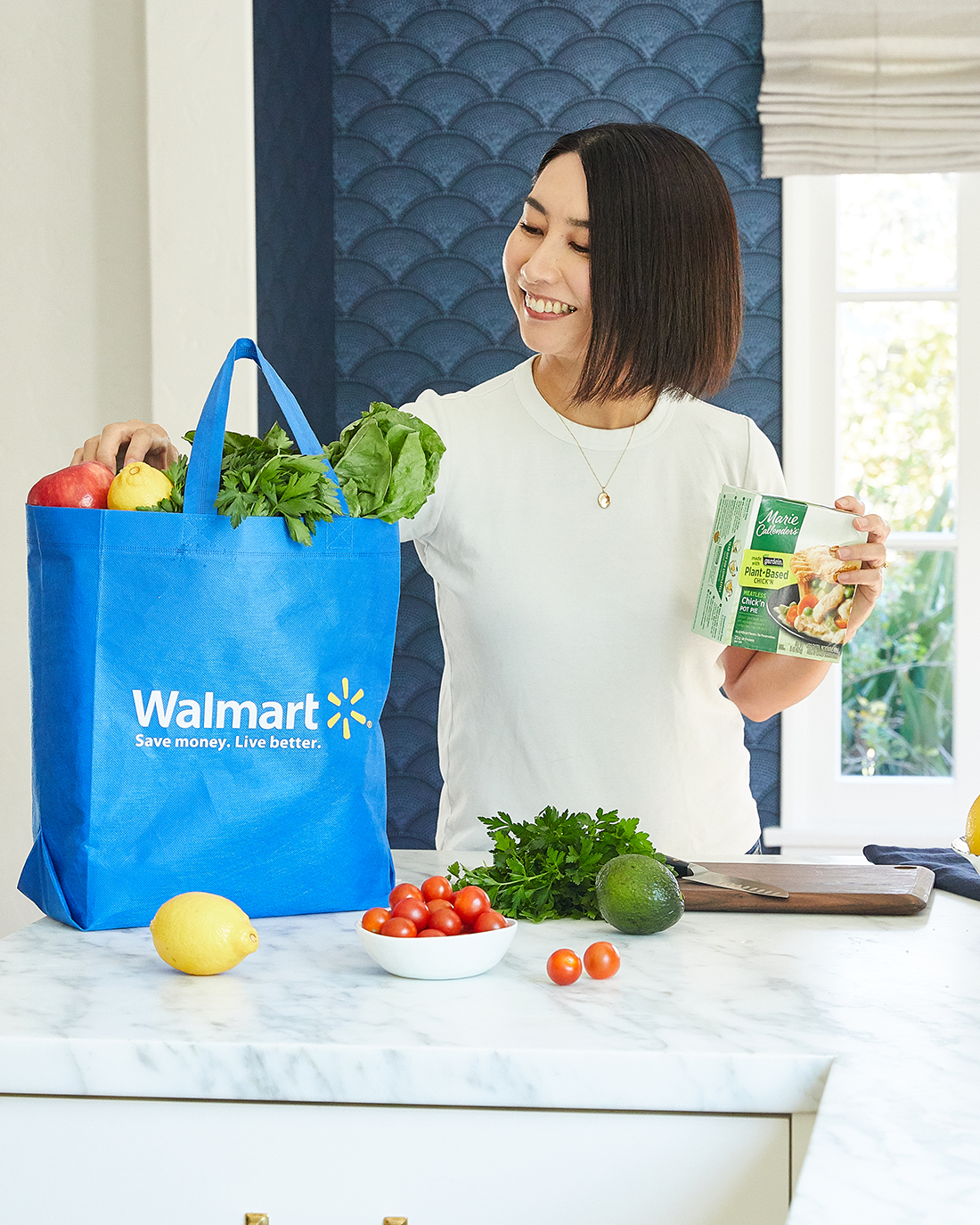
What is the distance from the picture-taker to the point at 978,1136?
622mm

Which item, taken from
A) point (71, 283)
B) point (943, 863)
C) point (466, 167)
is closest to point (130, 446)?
point (943, 863)

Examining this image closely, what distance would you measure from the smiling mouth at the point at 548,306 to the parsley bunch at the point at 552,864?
650 mm

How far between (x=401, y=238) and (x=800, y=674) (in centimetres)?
192

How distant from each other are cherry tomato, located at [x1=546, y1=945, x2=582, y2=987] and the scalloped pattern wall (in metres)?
2.15

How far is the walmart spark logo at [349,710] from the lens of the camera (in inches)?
40.7

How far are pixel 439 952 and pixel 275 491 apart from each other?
0.39m

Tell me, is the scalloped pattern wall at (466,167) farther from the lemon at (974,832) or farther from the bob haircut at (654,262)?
the lemon at (974,832)

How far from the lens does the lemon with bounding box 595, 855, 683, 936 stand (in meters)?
0.96

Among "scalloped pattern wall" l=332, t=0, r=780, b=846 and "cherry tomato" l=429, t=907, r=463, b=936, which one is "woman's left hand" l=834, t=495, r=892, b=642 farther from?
"scalloped pattern wall" l=332, t=0, r=780, b=846

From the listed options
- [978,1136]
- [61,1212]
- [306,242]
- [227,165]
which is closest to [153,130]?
[227,165]

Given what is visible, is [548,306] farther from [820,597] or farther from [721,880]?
[721,880]

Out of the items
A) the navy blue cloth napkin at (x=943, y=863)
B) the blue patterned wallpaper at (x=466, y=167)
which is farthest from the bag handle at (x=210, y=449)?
the blue patterned wallpaper at (x=466, y=167)

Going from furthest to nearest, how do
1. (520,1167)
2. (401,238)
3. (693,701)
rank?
(401,238), (693,701), (520,1167)

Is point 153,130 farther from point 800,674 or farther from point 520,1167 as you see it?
point 520,1167
